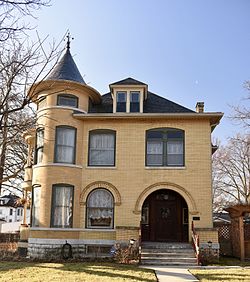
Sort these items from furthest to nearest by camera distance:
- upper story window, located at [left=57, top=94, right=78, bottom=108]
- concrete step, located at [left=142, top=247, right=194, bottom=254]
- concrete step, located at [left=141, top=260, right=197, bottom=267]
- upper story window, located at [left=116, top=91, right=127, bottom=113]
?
upper story window, located at [left=116, top=91, right=127, bottom=113] < upper story window, located at [left=57, top=94, right=78, bottom=108] < concrete step, located at [left=142, top=247, right=194, bottom=254] < concrete step, located at [left=141, top=260, right=197, bottom=267]

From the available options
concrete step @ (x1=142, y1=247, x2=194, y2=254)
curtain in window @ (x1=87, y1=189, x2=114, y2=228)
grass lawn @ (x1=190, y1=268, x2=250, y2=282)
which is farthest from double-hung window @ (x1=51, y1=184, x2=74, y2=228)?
grass lawn @ (x1=190, y1=268, x2=250, y2=282)

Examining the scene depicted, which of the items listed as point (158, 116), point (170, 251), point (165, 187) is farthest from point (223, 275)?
point (158, 116)

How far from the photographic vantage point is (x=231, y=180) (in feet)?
152

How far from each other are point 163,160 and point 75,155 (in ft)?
14.6

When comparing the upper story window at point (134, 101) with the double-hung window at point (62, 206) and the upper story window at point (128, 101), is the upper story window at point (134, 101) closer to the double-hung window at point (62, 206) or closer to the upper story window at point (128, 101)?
the upper story window at point (128, 101)

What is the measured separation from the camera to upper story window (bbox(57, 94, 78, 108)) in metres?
19.3

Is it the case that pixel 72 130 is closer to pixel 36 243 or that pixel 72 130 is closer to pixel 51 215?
pixel 51 215

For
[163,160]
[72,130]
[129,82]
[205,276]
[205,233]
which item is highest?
[129,82]

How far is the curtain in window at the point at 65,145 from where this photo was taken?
18.8 meters

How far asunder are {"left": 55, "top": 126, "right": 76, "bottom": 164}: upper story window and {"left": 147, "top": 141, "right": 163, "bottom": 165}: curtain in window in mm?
3800

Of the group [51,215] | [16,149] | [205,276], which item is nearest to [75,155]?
[51,215]

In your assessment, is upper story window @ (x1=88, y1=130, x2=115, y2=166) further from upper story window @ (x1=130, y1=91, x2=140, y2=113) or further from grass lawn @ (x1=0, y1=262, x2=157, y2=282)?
grass lawn @ (x1=0, y1=262, x2=157, y2=282)

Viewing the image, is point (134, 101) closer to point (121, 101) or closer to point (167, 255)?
point (121, 101)

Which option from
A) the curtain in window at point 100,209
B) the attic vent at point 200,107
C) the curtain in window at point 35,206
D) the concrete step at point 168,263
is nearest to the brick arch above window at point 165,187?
the curtain in window at point 100,209
